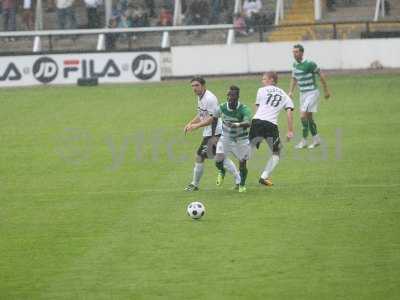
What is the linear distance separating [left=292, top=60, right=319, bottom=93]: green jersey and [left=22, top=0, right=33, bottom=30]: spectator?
2231 centimetres

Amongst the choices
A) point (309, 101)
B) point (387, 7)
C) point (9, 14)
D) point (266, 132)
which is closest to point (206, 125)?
point (266, 132)

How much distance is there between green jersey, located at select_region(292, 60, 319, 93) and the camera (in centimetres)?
2503

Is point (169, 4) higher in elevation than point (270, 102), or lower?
higher

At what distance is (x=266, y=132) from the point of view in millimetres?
19938

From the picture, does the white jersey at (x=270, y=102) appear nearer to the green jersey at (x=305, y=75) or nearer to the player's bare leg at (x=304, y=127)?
the player's bare leg at (x=304, y=127)

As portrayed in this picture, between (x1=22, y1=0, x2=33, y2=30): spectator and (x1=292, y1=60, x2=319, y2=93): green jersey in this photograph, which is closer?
(x1=292, y1=60, x2=319, y2=93): green jersey

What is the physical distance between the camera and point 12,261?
1480cm

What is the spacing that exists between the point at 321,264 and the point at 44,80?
85.7ft

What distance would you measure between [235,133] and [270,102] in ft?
4.07

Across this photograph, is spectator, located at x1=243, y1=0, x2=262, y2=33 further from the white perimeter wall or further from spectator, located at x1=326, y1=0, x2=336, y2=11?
the white perimeter wall

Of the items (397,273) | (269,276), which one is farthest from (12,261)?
(397,273)

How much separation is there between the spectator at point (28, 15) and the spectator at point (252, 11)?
29.6 feet

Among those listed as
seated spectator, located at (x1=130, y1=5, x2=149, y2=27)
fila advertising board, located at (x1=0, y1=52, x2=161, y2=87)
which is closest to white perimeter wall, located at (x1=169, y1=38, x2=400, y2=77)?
fila advertising board, located at (x1=0, y1=52, x2=161, y2=87)

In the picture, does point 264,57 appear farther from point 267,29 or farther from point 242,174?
point 242,174
